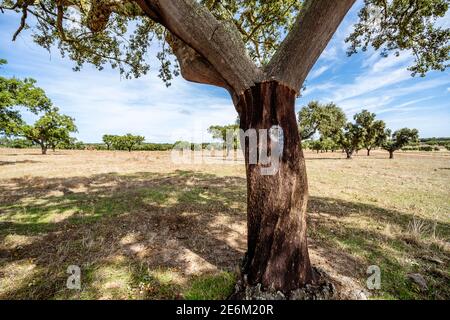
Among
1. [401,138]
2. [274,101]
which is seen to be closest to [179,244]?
[274,101]

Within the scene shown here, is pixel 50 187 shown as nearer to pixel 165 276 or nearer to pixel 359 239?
pixel 165 276

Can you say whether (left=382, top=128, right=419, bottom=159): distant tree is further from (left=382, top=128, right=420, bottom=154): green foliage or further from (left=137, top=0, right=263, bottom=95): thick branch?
(left=137, top=0, right=263, bottom=95): thick branch

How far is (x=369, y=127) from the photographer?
39812mm

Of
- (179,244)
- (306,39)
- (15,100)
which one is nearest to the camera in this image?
(306,39)

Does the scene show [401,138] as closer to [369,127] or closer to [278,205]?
[369,127]

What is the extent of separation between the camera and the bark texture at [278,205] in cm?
305

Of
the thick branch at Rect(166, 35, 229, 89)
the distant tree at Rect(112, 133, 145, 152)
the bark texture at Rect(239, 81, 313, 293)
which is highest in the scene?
the distant tree at Rect(112, 133, 145, 152)

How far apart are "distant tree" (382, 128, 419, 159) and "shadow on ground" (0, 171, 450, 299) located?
4471cm

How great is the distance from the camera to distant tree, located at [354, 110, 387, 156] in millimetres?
39581

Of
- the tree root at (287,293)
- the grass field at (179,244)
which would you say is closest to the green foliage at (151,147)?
the grass field at (179,244)

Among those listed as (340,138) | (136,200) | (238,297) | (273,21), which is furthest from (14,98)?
(340,138)

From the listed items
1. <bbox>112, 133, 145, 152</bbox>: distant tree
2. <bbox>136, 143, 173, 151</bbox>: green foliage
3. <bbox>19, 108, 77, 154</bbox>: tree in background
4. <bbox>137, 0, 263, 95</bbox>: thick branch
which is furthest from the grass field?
<bbox>136, 143, 173, 151</bbox>: green foliage
